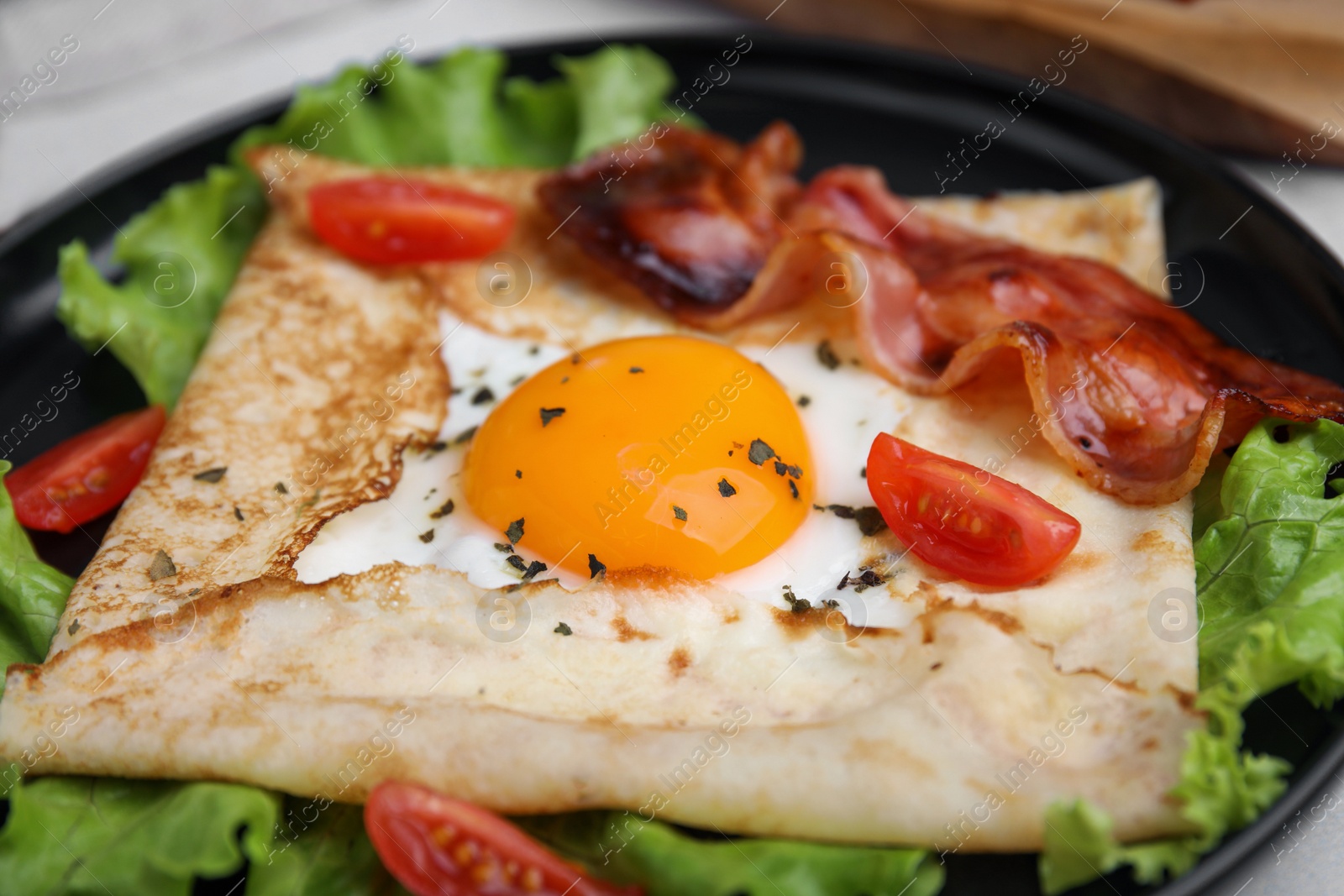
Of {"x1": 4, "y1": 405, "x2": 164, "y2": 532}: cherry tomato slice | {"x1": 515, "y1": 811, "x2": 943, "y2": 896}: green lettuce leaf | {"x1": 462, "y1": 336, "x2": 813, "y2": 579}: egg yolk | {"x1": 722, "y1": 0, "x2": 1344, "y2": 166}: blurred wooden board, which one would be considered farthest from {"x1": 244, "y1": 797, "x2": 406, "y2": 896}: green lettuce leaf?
{"x1": 722, "y1": 0, "x2": 1344, "y2": 166}: blurred wooden board

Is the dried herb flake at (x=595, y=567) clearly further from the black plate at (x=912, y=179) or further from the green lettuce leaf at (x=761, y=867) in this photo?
the black plate at (x=912, y=179)

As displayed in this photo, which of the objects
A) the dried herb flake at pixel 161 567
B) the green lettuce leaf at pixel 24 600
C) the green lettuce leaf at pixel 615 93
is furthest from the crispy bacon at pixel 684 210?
the green lettuce leaf at pixel 24 600

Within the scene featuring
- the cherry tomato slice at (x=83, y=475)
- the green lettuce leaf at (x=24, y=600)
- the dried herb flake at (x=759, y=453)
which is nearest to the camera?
the dried herb flake at (x=759, y=453)

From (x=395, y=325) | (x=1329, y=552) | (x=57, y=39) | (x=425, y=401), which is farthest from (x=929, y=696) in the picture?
(x=57, y=39)

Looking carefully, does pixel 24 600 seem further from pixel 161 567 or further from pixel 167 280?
pixel 167 280

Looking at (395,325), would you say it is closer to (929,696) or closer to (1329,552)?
(929,696)

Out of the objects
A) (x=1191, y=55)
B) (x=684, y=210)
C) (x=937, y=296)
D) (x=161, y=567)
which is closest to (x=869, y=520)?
(x=937, y=296)
